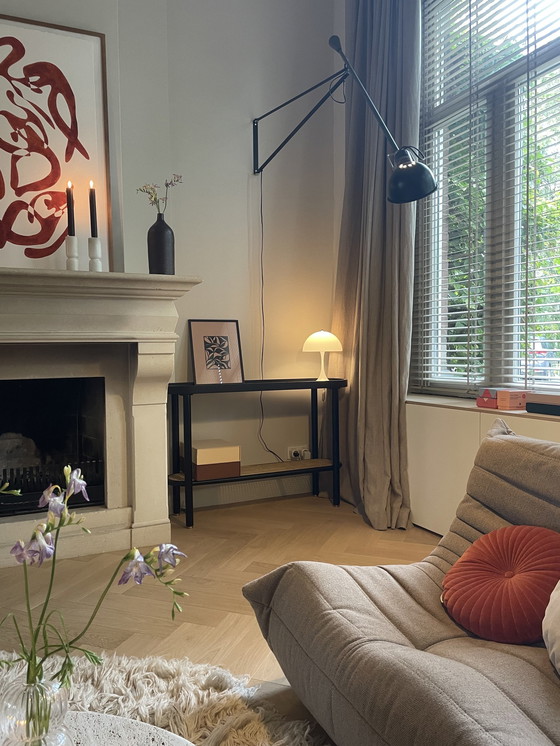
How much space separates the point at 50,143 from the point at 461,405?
2.26 meters

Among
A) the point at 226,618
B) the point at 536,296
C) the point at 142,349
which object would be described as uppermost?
the point at 536,296

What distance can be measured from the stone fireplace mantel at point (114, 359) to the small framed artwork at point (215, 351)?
0.51 metres

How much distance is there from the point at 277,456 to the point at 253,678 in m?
2.07

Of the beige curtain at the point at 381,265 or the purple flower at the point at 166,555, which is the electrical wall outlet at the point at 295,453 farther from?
the purple flower at the point at 166,555

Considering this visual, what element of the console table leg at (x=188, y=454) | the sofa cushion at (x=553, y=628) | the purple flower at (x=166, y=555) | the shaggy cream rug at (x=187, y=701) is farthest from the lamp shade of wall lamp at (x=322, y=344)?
the purple flower at (x=166, y=555)

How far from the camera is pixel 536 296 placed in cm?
277

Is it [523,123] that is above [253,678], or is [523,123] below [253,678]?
above

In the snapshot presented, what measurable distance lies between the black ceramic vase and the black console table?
603 mm

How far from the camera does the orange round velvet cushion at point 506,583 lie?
1354mm

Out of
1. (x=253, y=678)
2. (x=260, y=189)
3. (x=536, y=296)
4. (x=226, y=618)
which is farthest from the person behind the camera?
(x=260, y=189)

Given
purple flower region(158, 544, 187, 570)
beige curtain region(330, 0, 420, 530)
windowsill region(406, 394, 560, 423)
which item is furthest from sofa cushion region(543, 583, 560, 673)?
beige curtain region(330, 0, 420, 530)

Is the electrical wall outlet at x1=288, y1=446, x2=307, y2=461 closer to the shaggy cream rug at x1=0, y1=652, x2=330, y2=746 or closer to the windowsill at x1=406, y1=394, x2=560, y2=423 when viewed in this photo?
the windowsill at x1=406, y1=394, x2=560, y2=423

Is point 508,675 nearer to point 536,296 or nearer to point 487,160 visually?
point 536,296

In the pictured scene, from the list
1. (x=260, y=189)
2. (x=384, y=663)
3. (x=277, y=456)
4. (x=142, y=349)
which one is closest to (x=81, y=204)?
(x=142, y=349)
